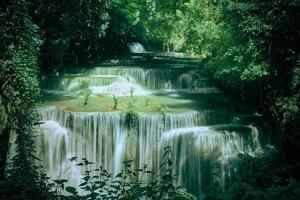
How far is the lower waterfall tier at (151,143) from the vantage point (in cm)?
1490

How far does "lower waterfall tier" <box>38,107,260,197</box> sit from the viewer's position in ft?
48.9

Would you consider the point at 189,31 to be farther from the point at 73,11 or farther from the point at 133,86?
the point at 73,11

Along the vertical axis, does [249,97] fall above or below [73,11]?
below

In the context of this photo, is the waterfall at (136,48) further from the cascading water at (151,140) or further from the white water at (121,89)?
the cascading water at (151,140)

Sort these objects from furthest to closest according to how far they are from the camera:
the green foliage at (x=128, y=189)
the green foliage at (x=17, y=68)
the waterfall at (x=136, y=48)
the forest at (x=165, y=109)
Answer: the waterfall at (x=136, y=48)
the forest at (x=165, y=109)
the green foliage at (x=17, y=68)
the green foliage at (x=128, y=189)

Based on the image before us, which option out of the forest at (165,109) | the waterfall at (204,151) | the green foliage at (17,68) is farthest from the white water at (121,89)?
the green foliage at (17,68)

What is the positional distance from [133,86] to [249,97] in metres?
6.02

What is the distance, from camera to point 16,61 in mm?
13094

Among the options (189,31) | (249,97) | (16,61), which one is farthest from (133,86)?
(16,61)

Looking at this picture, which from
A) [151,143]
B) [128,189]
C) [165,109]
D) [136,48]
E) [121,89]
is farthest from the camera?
[136,48]

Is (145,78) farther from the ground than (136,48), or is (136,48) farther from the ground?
(136,48)

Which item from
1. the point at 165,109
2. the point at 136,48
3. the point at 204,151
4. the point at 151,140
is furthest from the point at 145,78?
the point at 136,48

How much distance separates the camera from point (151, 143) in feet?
50.3

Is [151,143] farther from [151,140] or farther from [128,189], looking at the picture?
[128,189]
